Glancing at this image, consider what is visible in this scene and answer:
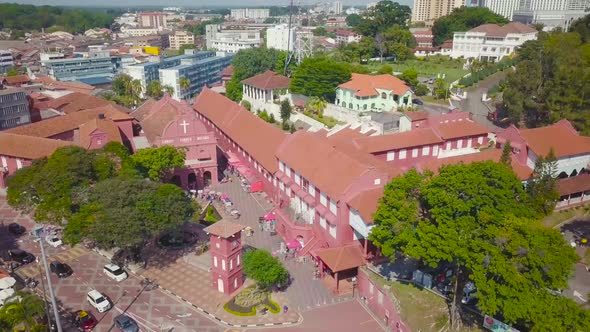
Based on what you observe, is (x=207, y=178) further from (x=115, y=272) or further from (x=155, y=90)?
(x=155, y=90)

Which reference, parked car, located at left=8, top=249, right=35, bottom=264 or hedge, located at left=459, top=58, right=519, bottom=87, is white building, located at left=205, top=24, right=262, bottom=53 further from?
parked car, located at left=8, top=249, right=35, bottom=264

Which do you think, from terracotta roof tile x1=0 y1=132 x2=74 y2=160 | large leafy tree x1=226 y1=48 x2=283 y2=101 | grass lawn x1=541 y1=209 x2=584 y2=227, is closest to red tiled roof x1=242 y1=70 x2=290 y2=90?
large leafy tree x1=226 y1=48 x2=283 y2=101

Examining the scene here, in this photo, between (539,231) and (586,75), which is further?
(586,75)

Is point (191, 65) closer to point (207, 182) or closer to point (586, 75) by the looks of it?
point (207, 182)

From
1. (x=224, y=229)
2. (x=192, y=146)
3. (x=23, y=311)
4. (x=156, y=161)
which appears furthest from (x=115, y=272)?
(x=192, y=146)

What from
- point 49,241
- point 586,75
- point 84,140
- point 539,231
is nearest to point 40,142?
point 84,140
